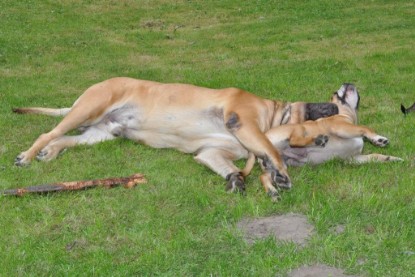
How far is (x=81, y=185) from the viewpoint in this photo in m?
5.43

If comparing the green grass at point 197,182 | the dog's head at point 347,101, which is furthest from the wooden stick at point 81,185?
the dog's head at point 347,101

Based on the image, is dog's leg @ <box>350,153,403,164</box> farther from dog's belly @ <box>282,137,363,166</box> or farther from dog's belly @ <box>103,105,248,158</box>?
dog's belly @ <box>103,105,248,158</box>

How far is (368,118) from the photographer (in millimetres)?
7637

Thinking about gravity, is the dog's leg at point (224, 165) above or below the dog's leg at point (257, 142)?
below

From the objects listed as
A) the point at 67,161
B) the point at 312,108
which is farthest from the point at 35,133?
the point at 312,108

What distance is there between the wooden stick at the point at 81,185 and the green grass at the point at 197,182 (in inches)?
2.9

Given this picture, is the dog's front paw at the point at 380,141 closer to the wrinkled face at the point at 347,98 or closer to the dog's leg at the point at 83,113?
the wrinkled face at the point at 347,98

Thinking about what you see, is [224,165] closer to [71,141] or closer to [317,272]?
[71,141]

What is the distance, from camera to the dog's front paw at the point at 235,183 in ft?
17.6

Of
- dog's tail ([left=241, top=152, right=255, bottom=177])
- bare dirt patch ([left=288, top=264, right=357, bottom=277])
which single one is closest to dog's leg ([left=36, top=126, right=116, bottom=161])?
dog's tail ([left=241, top=152, right=255, bottom=177])

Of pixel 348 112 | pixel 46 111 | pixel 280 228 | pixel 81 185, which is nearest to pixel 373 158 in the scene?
pixel 348 112

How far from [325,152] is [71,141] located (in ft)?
9.18

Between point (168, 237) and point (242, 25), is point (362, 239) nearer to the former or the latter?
point (168, 237)

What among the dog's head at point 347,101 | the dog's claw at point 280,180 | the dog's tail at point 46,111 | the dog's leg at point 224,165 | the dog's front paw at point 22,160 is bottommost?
the dog's tail at point 46,111
